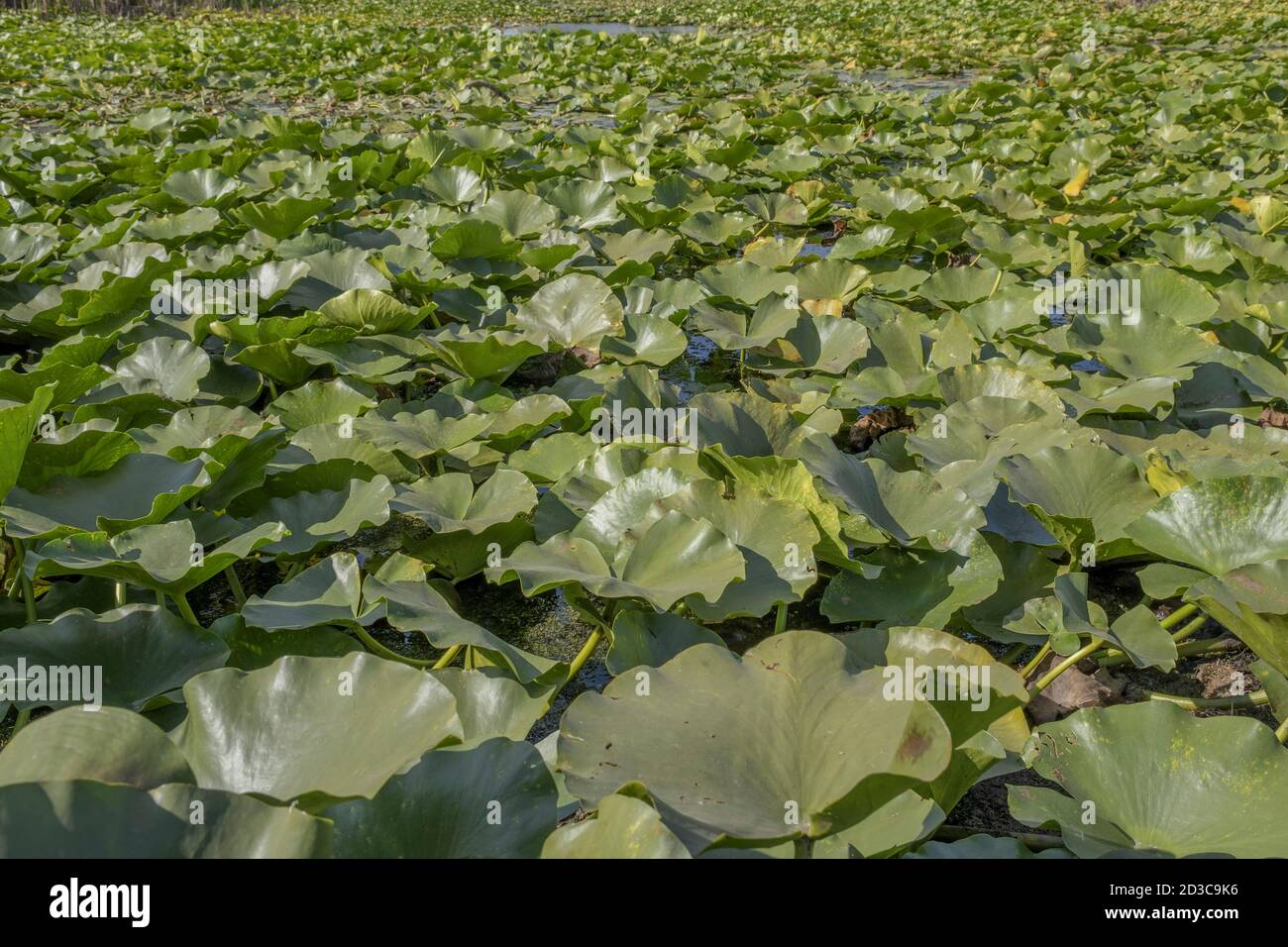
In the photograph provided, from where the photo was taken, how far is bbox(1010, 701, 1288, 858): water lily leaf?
36.1 inches

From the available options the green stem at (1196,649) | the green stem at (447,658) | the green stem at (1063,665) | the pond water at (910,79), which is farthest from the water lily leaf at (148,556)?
the pond water at (910,79)

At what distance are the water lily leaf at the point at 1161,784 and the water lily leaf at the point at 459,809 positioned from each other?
0.50 m

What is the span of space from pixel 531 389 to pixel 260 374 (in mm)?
615

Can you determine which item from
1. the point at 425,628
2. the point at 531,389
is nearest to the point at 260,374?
the point at 531,389

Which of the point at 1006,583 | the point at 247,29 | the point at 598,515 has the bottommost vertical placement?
the point at 1006,583

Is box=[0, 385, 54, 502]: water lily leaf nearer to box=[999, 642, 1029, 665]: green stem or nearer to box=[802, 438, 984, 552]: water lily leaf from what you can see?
box=[802, 438, 984, 552]: water lily leaf

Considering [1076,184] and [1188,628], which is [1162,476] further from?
[1076,184]

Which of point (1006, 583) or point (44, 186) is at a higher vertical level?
point (44, 186)

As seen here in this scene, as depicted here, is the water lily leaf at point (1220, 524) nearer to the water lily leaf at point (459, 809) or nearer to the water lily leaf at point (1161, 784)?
the water lily leaf at point (1161, 784)

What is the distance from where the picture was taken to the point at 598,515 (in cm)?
139

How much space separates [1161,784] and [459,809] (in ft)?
2.33

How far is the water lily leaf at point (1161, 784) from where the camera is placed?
0.92 meters

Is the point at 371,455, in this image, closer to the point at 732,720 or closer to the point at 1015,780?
the point at 732,720

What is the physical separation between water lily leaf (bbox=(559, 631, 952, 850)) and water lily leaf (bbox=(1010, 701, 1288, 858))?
9.3 inches
